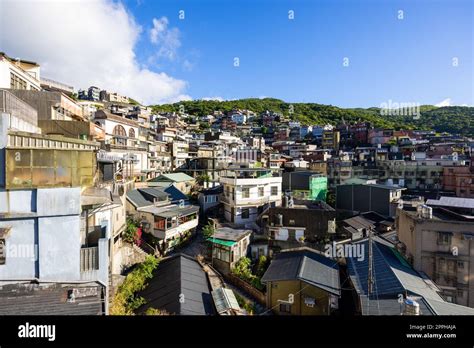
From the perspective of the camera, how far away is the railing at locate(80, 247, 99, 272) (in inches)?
175

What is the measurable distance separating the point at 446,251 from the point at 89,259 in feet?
36.8

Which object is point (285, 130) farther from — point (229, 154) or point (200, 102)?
point (200, 102)

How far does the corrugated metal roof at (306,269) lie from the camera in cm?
824

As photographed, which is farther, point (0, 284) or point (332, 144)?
point (332, 144)

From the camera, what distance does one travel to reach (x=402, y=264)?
906cm

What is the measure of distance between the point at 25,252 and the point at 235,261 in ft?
28.1

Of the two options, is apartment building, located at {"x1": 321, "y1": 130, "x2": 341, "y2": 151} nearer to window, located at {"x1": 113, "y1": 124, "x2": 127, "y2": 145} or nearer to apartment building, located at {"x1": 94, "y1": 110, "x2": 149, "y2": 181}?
apartment building, located at {"x1": 94, "y1": 110, "x2": 149, "y2": 181}

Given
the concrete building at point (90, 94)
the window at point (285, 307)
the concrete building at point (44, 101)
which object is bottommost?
the window at point (285, 307)

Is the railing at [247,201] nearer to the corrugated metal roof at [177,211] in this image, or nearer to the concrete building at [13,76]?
the corrugated metal roof at [177,211]

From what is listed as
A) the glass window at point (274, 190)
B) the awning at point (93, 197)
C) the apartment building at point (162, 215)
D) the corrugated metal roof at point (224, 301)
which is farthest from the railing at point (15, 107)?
the glass window at point (274, 190)

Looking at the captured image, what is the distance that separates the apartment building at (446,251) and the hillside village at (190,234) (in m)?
0.04

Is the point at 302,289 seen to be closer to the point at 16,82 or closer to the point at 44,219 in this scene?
the point at 44,219

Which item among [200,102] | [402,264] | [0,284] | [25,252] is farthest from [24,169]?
[200,102]

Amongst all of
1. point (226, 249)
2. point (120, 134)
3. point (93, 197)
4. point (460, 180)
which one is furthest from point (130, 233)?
point (460, 180)
